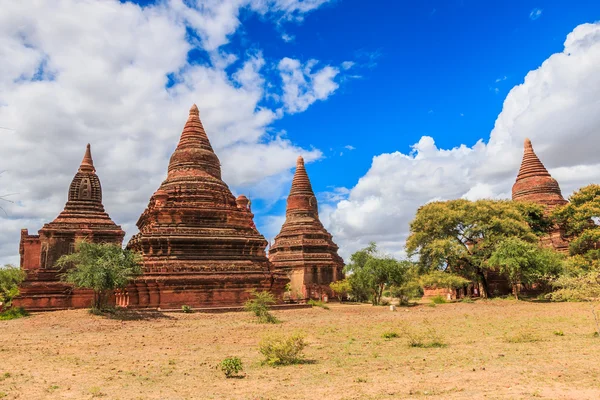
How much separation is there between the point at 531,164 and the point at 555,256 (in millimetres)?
18706

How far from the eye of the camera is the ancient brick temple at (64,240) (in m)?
29.3

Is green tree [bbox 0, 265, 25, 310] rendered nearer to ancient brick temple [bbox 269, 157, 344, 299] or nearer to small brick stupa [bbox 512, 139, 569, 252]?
ancient brick temple [bbox 269, 157, 344, 299]

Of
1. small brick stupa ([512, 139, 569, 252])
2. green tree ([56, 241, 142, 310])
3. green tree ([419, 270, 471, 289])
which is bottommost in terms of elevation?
green tree ([419, 270, 471, 289])

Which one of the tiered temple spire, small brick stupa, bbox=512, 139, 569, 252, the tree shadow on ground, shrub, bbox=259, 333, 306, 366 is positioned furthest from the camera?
the tiered temple spire

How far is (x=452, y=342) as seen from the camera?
1534cm

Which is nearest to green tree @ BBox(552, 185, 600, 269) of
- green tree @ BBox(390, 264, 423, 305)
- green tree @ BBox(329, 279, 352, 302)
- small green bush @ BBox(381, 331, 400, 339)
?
green tree @ BBox(390, 264, 423, 305)

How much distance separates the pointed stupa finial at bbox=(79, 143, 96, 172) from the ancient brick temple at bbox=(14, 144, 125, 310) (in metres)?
0.39

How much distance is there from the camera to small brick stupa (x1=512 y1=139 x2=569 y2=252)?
4850 centimetres

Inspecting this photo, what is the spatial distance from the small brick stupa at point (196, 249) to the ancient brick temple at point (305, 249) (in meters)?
13.1

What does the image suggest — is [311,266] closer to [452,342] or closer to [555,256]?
[555,256]

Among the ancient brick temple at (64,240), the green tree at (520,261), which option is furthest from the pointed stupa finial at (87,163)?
the green tree at (520,261)

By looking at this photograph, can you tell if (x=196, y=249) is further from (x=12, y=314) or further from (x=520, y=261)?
(x=520, y=261)

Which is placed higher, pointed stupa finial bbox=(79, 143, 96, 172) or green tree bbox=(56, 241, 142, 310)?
pointed stupa finial bbox=(79, 143, 96, 172)

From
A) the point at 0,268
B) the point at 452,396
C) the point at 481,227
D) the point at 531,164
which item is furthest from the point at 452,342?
the point at 531,164
